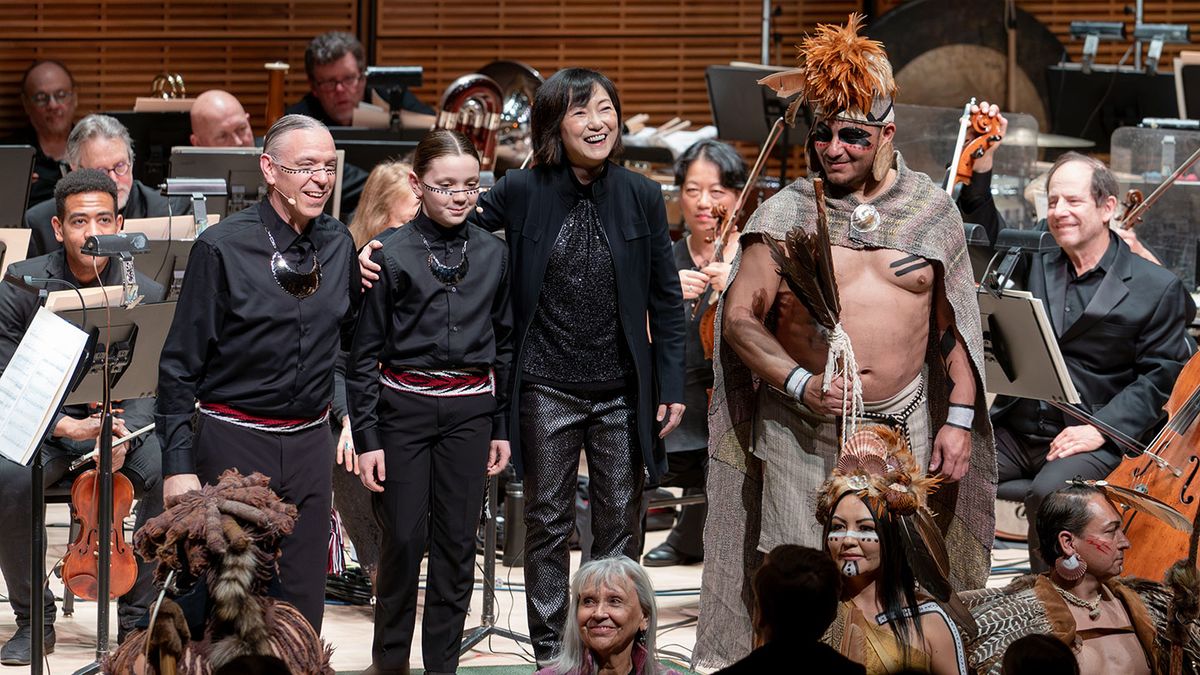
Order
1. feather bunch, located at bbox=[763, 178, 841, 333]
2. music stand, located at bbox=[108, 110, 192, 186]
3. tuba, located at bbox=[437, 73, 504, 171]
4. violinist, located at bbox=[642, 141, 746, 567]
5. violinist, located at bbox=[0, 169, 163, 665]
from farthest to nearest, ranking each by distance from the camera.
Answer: music stand, located at bbox=[108, 110, 192, 186] → tuba, located at bbox=[437, 73, 504, 171] → violinist, located at bbox=[642, 141, 746, 567] → violinist, located at bbox=[0, 169, 163, 665] → feather bunch, located at bbox=[763, 178, 841, 333]

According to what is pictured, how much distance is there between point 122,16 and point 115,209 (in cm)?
516

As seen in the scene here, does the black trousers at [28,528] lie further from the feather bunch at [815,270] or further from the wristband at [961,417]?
the wristband at [961,417]

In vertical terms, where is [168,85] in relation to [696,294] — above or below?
above

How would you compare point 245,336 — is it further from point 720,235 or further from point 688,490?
point 688,490

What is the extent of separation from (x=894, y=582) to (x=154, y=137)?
212 inches

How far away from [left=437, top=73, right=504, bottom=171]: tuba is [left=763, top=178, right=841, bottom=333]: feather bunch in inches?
135

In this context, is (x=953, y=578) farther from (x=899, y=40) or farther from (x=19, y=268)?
(x=899, y=40)

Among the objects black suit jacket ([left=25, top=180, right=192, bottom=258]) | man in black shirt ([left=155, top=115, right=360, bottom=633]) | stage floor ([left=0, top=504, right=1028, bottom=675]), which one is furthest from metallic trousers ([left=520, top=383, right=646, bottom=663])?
black suit jacket ([left=25, top=180, right=192, bottom=258])

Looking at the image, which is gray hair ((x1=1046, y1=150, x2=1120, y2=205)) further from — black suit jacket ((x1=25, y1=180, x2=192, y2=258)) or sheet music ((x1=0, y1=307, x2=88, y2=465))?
sheet music ((x1=0, y1=307, x2=88, y2=465))

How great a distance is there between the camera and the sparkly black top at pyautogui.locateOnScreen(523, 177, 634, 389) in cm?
442

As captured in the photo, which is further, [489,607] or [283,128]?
[489,607]

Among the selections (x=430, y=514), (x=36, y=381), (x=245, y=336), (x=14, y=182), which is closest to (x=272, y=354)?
(x=245, y=336)

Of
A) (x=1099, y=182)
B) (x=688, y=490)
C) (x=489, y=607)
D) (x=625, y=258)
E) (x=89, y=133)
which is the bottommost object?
(x=489, y=607)

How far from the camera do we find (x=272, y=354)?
3928mm
